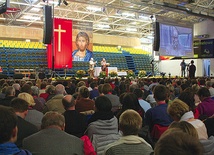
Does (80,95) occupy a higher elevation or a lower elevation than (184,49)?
lower

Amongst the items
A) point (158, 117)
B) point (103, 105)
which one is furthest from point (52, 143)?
point (158, 117)

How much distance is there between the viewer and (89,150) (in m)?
2.05

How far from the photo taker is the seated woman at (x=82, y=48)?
15523 mm

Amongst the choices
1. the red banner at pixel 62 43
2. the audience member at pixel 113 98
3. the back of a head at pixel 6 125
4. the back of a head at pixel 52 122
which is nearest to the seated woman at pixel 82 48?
the red banner at pixel 62 43

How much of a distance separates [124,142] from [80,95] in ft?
8.82

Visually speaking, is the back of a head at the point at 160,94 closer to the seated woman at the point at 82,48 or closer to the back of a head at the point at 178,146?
the back of a head at the point at 178,146

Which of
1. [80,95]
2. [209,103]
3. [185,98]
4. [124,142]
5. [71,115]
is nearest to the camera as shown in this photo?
[124,142]

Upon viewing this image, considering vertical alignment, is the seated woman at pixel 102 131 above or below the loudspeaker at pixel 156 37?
below

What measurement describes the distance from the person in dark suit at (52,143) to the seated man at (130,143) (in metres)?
0.29

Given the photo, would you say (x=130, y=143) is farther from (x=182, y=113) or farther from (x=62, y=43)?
(x=62, y=43)

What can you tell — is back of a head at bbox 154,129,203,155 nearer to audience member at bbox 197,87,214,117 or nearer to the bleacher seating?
audience member at bbox 197,87,214,117

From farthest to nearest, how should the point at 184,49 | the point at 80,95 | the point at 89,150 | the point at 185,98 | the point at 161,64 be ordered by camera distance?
the point at 161,64, the point at 184,49, the point at 80,95, the point at 185,98, the point at 89,150

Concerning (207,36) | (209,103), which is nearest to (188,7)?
(207,36)

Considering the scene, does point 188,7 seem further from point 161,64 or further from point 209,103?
point 209,103
